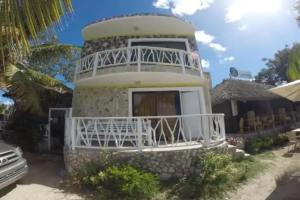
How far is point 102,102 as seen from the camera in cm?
1517

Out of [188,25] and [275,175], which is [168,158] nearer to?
[275,175]

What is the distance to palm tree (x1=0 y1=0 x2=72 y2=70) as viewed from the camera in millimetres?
3084

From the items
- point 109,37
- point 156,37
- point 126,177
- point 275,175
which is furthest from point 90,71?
point 275,175

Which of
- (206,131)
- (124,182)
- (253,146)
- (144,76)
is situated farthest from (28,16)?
(253,146)

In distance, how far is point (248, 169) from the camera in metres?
12.3

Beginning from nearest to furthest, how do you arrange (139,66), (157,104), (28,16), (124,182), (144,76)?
(28,16), (124,182), (139,66), (144,76), (157,104)

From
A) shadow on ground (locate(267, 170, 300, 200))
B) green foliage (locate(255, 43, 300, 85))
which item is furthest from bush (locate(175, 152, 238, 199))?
green foliage (locate(255, 43, 300, 85))

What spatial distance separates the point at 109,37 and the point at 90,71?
2.80 meters

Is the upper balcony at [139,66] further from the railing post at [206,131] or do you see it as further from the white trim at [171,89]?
the railing post at [206,131]

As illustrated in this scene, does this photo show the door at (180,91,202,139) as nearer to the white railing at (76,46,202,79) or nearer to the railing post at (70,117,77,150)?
the white railing at (76,46,202,79)

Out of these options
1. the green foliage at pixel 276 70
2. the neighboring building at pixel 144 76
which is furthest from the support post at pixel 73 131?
the green foliage at pixel 276 70

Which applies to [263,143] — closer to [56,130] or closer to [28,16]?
[56,130]

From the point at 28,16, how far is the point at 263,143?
57.9ft

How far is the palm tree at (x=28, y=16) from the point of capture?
308 centimetres
